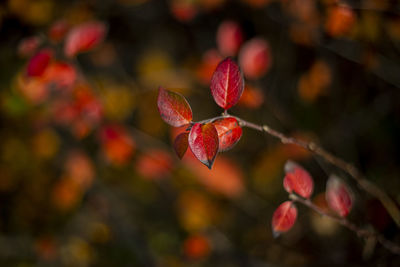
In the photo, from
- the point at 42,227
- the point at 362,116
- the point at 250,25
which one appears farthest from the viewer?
the point at 42,227

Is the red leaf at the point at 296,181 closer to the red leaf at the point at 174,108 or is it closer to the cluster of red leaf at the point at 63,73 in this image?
the red leaf at the point at 174,108

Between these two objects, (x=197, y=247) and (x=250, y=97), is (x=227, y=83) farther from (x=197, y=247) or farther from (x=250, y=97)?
(x=197, y=247)

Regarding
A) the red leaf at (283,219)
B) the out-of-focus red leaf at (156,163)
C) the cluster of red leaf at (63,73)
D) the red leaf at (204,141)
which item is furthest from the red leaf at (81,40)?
the out-of-focus red leaf at (156,163)

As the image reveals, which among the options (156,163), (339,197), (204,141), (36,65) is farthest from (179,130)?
(204,141)

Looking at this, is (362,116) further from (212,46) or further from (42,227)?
(42,227)

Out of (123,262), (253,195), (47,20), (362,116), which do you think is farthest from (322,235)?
(47,20)

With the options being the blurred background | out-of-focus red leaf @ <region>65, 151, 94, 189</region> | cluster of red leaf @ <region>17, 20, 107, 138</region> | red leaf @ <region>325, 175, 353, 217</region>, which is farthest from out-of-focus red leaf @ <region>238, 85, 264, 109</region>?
out-of-focus red leaf @ <region>65, 151, 94, 189</region>
